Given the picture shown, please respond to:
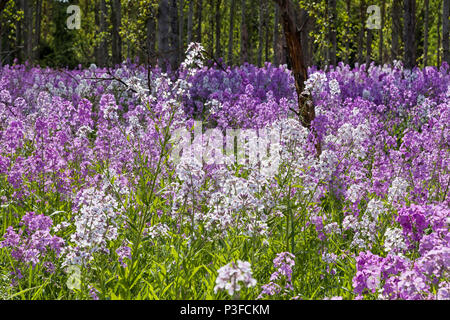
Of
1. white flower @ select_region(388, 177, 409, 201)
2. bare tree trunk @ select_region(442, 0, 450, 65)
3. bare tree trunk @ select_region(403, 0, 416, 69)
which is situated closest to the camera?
white flower @ select_region(388, 177, 409, 201)

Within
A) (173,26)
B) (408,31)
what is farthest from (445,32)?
(173,26)

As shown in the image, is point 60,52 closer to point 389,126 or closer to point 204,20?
point 204,20

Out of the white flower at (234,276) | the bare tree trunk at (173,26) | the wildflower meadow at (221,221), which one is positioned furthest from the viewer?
the bare tree trunk at (173,26)

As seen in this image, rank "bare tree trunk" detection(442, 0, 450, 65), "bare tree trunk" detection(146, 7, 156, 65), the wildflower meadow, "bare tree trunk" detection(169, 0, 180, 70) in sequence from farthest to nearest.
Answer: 1. "bare tree trunk" detection(442, 0, 450, 65)
2. "bare tree trunk" detection(169, 0, 180, 70)
3. "bare tree trunk" detection(146, 7, 156, 65)
4. the wildflower meadow

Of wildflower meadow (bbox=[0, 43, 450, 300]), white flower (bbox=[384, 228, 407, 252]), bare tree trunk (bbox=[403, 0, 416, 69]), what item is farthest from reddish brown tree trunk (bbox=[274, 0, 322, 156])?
bare tree trunk (bbox=[403, 0, 416, 69])

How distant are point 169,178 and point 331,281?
257 cm

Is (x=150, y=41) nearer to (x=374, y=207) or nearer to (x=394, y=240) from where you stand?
(x=374, y=207)

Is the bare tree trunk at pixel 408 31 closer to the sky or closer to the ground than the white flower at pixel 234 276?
closer to the sky

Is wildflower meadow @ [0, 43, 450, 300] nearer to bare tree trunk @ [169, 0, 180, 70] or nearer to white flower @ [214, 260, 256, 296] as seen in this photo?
white flower @ [214, 260, 256, 296]

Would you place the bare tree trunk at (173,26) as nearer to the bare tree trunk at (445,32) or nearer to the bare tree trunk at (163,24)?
the bare tree trunk at (163,24)

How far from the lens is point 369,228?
3.84m

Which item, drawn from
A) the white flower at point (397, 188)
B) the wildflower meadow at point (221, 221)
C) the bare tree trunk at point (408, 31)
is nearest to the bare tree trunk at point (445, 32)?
the bare tree trunk at point (408, 31)

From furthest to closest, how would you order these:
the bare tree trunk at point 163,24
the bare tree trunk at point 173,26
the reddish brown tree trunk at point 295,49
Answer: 1. the bare tree trunk at point 173,26
2. the bare tree trunk at point 163,24
3. the reddish brown tree trunk at point 295,49
